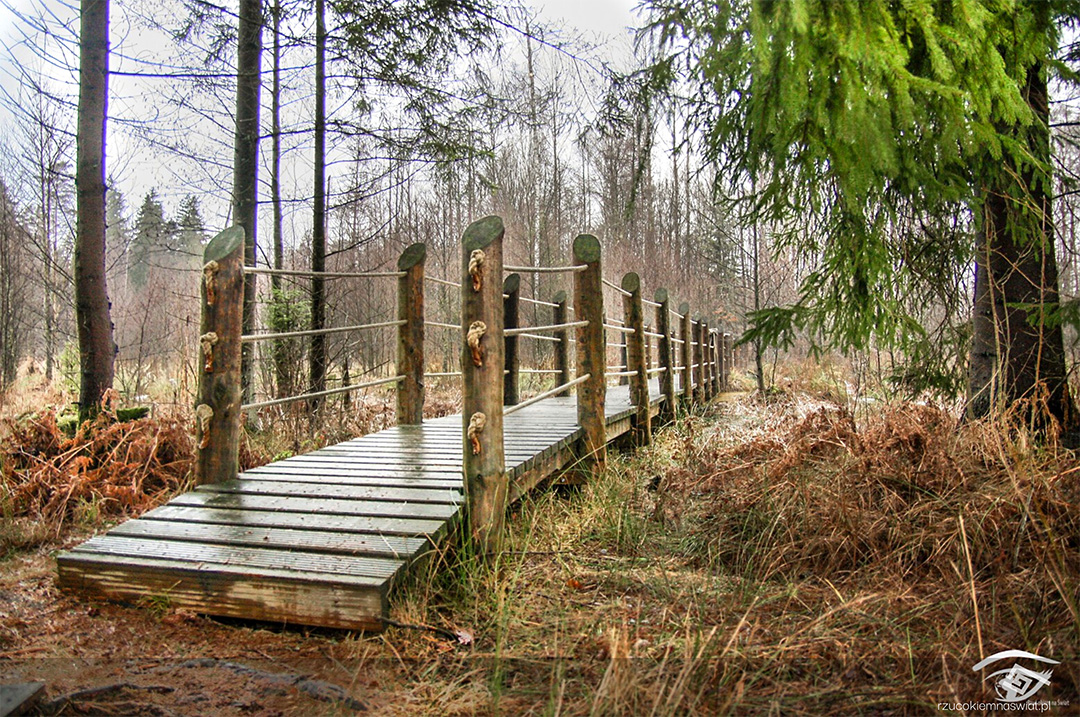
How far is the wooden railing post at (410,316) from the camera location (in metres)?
4.90

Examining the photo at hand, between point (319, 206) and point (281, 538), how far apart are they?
5.39 metres

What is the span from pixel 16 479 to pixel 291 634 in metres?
2.86

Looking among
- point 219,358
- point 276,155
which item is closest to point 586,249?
point 219,358

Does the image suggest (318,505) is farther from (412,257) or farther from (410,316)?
(412,257)

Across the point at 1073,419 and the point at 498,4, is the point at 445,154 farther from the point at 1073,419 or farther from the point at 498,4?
the point at 1073,419

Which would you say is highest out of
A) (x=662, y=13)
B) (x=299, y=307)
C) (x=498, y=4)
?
(x=498, y=4)

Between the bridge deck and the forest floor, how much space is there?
0.10m

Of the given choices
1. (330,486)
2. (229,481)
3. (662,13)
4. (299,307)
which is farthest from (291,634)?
(299,307)

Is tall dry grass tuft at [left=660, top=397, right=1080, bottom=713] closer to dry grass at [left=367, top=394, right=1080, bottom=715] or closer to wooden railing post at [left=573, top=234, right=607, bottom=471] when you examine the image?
dry grass at [left=367, top=394, right=1080, bottom=715]

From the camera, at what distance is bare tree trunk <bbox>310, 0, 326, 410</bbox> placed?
7.20 m

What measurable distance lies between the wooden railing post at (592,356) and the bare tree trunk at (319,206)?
362 centimetres

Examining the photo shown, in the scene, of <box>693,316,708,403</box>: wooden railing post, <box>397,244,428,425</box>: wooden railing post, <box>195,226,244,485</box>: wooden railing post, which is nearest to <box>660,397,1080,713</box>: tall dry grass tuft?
<box>397,244,428,425</box>: wooden railing post

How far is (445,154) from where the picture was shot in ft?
25.7

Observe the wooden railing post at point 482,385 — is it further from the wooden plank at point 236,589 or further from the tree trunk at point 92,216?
the tree trunk at point 92,216
